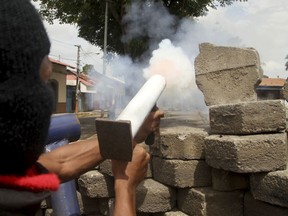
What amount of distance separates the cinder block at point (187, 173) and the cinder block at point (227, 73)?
85 centimetres

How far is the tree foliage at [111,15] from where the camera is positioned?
41.5 feet

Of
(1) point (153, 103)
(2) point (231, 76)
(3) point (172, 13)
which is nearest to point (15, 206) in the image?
(1) point (153, 103)

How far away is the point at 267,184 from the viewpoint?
2.98 meters

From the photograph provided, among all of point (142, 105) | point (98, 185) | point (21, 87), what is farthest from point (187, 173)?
point (21, 87)

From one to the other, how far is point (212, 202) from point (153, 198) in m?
0.53

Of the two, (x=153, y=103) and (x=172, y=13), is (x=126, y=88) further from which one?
(x=172, y=13)

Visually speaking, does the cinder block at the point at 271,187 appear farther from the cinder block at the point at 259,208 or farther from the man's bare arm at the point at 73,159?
the man's bare arm at the point at 73,159

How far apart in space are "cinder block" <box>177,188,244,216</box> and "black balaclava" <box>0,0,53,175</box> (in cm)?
238

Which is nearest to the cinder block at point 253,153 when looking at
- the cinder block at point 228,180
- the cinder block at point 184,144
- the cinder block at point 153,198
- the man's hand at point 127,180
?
the cinder block at point 228,180

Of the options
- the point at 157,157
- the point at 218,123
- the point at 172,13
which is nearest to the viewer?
the point at 218,123

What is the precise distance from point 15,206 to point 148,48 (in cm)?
1157

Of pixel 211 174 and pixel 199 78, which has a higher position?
pixel 199 78

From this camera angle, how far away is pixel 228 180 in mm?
3252

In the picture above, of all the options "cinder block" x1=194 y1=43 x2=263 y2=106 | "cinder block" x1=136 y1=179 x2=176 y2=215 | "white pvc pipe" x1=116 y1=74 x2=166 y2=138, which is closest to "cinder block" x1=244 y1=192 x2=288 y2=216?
"cinder block" x1=136 y1=179 x2=176 y2=215
